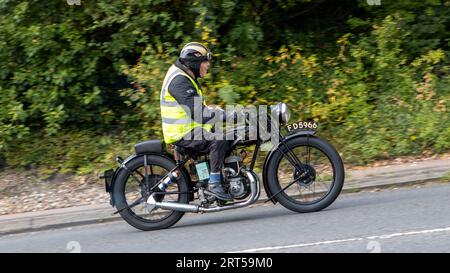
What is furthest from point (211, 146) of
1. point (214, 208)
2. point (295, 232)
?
point (295, 232)

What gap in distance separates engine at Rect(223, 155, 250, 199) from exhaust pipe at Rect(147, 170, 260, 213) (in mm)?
78

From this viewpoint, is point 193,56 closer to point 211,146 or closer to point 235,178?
point 211,146

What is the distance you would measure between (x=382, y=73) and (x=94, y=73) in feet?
14.4

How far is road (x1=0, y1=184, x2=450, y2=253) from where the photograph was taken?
264 inches

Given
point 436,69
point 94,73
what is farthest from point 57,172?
point 436,69

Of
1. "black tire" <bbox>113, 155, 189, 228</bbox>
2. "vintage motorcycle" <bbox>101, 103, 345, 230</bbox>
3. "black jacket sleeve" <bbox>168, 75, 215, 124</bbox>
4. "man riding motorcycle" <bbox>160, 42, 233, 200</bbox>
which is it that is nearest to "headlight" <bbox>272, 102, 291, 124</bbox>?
"vintage motorcycle" <bbox>101, 103, 345, 230</bbox>

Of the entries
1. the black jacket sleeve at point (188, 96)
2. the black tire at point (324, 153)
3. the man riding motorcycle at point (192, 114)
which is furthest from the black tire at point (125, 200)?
the black tire at point (324, 153)

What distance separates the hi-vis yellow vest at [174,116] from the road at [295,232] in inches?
41.1

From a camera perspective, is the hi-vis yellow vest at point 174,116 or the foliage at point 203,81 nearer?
the hi-vis yellow vest at point 174,116

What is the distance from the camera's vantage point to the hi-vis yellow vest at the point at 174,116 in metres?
7.60

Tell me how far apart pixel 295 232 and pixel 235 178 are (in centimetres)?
92

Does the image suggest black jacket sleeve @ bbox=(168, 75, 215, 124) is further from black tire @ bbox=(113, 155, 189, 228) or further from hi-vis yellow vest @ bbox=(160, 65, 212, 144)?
black tire @ bbox=(113, 155, 189, 228)

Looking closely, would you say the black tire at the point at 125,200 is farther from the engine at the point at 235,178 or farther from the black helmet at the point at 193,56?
the black helmet at the point at 193,56

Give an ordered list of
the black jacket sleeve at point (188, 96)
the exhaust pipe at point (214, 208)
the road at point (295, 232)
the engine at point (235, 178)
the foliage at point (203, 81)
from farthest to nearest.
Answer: the foliage at point (203, 81) < the engine at point (235, 178) < the exhaust pipe at point (214, 208) < the black jacket sleeve at point (188, 96) < the road at point (295, 232)
